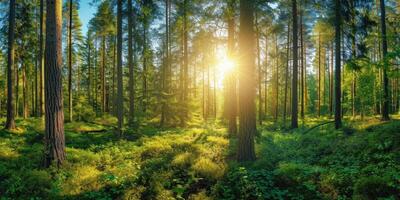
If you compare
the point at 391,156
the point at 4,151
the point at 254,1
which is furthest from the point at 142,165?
the point at 391,156

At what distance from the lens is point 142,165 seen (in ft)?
22.3

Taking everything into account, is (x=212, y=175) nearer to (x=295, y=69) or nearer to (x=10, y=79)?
(x=295, y=69)

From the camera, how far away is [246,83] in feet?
23.3

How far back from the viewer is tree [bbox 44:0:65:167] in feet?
20.3

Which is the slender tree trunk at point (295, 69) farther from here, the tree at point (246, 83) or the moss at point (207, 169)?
the moss at point (207, 169)

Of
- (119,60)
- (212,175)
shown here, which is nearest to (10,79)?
(119,60)

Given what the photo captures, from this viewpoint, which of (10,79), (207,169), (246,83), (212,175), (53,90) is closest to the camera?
(212,175)

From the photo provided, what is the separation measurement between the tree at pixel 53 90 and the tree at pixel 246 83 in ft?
17.1

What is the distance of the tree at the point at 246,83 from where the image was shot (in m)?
7.04

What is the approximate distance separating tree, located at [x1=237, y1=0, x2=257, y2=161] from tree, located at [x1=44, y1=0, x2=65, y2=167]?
17.1ft

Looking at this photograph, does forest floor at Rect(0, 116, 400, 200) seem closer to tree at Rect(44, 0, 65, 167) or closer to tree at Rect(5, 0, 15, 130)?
tree at Rect(44, 0, 65, 167)

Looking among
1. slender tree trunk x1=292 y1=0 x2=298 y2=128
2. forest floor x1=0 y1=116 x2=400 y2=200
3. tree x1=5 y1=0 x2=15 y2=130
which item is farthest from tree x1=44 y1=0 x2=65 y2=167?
slender tree trunk x1=292 y1=0 x2=298 y2=128

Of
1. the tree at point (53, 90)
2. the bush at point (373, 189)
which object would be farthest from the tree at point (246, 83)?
the tree at point (53, 90)

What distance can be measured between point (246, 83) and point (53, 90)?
550 centimetres
